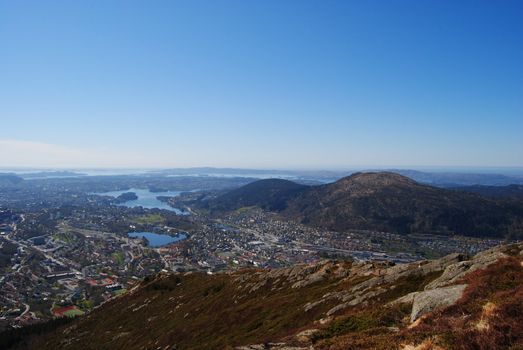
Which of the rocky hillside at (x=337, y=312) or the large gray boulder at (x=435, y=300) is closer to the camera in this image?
the rocky hillside at (x=337, y=312)

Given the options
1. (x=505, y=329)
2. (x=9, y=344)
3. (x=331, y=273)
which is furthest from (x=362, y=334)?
(x=9, y=344)

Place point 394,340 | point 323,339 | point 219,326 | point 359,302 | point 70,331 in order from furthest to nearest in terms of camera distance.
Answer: point 70,331 → point 219,326 → point 359,302 → point 323,339 → point 394,340

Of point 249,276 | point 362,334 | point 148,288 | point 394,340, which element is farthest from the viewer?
point 148,288

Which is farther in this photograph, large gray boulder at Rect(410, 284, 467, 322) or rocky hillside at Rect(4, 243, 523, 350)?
large gray boulder at Rect(410, 284, 467, 322)

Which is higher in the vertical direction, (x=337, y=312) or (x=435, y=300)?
(x=435, y=300)

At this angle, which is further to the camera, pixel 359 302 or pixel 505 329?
pixel 359 302

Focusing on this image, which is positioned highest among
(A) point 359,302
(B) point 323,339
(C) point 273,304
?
(B) point 323,339

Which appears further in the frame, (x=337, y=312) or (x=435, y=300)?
(x=337, y=312)

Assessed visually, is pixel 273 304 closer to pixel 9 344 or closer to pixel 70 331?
pixel 70 331
